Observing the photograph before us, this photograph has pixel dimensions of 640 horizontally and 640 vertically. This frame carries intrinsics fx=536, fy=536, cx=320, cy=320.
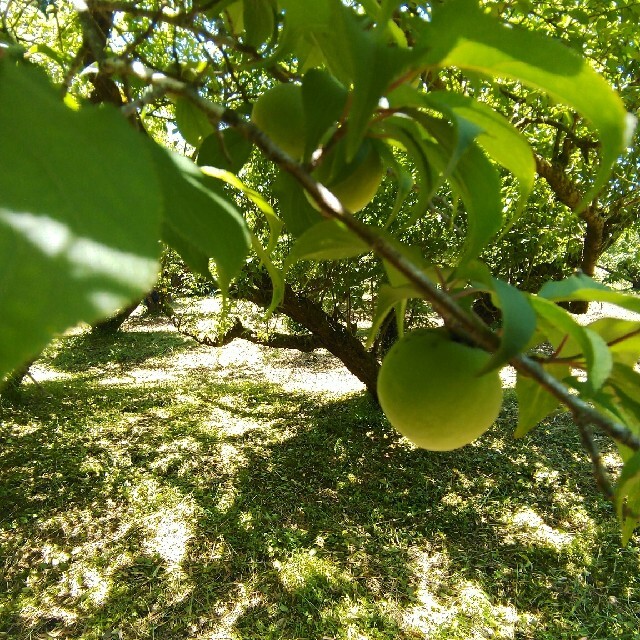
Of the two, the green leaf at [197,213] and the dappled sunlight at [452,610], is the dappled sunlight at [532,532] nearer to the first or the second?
the dappled sunlight at [452,610]

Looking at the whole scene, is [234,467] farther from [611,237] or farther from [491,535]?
[611,237]

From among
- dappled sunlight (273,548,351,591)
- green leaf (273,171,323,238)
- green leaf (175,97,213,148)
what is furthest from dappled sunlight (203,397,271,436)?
green leaf (273,171,323,238)

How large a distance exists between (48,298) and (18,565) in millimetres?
3312

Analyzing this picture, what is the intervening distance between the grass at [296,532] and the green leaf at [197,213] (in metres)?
2.48

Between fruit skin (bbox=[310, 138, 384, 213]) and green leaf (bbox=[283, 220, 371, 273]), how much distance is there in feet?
0.12

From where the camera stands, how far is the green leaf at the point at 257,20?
2.26 feet

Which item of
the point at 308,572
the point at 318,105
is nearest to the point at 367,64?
the point at 318,105

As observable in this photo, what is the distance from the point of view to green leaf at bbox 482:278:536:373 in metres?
0.29

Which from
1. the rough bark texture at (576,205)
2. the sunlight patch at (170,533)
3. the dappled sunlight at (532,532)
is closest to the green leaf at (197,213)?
the rough bark texture at (576,205)

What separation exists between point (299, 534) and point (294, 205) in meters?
2.81

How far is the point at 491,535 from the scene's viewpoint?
306 centimetres

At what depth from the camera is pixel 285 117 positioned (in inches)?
19.8

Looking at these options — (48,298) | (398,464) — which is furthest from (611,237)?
(48,298)

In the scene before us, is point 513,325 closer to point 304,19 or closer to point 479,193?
point 479,193
